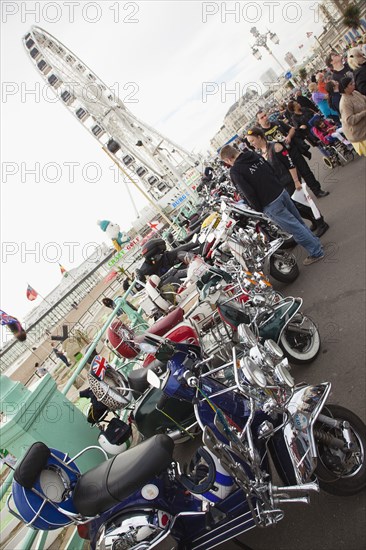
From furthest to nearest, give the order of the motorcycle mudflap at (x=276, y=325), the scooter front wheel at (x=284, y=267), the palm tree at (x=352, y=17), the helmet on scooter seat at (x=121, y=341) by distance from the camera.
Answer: the palm tree at (x=352, y=17) → the scooter front wheel at (x=284, y=267) → the helmet on scooter seat at (x=121, y=341) → the motorcycle mudflap at (x=276, y=325)

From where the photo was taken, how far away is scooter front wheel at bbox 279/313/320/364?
10.9ft

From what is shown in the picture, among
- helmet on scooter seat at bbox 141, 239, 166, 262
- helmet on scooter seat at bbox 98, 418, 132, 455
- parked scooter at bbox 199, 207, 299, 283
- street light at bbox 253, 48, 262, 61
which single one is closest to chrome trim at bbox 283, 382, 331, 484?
helmet on scooter seat at bbox 98, 418, 132, 455

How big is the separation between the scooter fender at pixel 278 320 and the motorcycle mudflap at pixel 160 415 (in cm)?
97

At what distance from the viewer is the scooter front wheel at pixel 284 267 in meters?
5.12

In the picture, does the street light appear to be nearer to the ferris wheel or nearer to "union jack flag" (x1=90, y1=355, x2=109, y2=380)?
the ferris wheel

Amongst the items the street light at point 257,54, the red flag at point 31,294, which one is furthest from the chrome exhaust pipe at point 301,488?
the street light at point 257,54

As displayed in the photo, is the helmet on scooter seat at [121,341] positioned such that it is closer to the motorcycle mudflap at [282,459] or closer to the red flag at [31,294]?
the motorcycle mudflap at [282,459]

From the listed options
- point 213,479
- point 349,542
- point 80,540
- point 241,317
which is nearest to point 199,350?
point 213,479

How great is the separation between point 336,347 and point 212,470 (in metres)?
1.93

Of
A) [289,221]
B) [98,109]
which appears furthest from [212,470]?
[98,109]

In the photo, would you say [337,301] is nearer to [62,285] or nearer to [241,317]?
[241,317]

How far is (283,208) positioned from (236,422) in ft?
11.3

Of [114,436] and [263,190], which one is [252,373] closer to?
[114,436]

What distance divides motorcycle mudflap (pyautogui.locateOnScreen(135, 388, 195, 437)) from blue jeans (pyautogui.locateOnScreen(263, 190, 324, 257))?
2.91 meters
